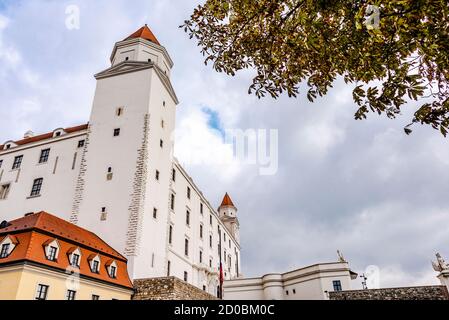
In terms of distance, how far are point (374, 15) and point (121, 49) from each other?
31.8m

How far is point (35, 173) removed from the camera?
27641mm

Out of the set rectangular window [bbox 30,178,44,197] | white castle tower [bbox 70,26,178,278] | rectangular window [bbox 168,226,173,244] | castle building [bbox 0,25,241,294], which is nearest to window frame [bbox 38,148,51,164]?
castle building [bbox 0,25,241,294]

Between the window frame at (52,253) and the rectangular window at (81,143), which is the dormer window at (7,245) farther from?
the rectangular window at (81,143)

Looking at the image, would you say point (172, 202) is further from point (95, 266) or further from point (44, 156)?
point (44, 156)

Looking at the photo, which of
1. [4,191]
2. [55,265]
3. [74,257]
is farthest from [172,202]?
[4,191]

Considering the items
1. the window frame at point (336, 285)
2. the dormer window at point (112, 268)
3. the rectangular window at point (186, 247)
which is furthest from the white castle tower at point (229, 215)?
the dormer window at point (112, 268)

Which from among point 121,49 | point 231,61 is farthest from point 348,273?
point 121,49

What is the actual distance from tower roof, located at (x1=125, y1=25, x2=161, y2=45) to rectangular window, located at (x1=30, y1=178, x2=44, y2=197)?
16573 mm

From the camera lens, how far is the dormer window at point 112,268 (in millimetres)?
18203

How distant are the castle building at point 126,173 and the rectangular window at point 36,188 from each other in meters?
0.10

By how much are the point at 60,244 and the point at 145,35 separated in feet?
79.9

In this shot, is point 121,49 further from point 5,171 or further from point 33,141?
point 5,171

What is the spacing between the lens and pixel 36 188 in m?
26.7
